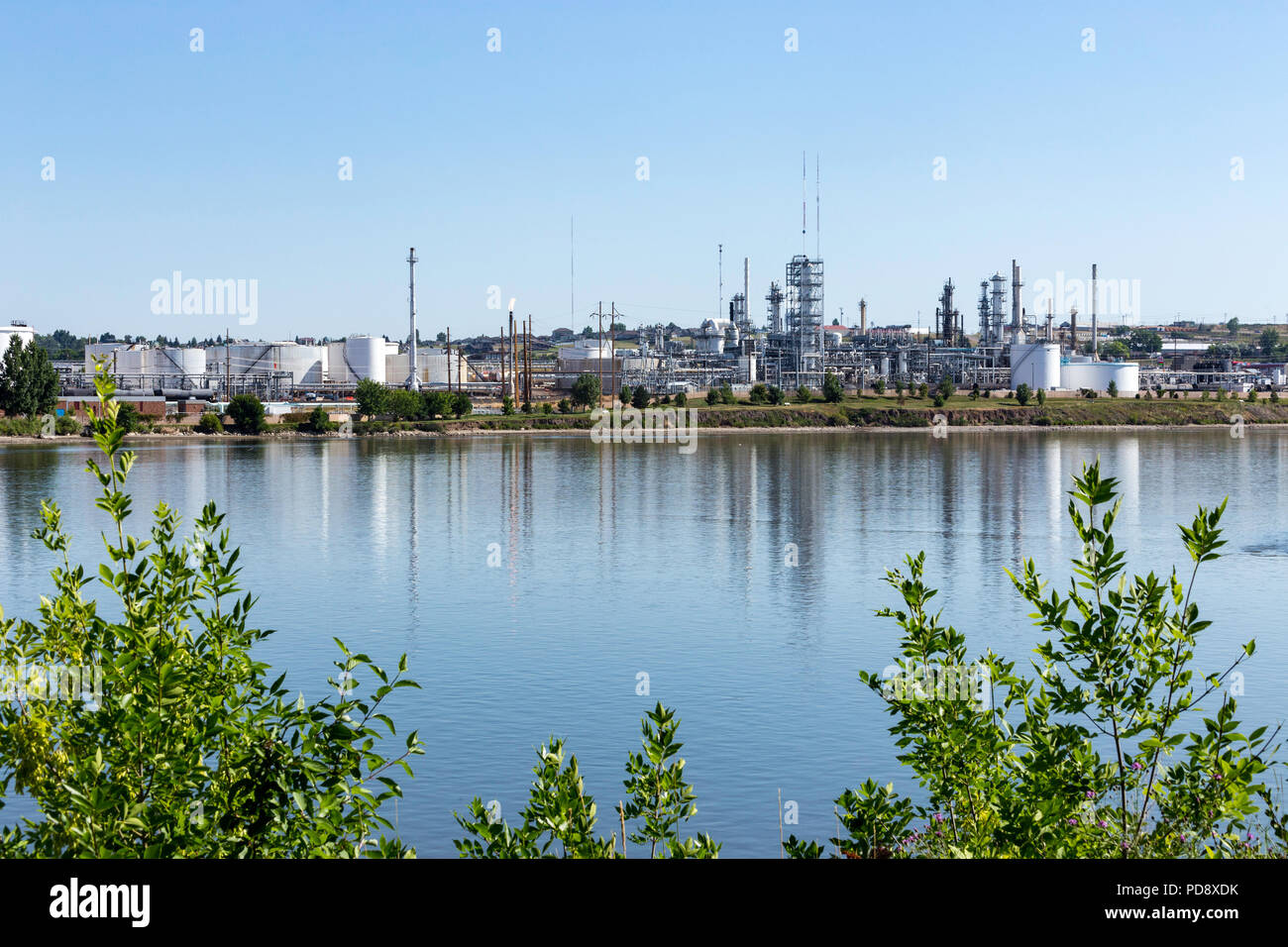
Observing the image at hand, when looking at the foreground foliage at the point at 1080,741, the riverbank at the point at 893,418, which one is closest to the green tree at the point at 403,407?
the riverbank at the point at 893,418

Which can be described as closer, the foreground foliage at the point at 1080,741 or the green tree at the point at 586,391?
the foreground foliage at the point at 1080,741

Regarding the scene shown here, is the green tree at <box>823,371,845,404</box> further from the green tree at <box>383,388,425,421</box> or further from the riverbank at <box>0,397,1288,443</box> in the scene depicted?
the green tree at <box>383,388,425,421</box>

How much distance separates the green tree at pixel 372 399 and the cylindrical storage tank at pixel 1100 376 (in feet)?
306

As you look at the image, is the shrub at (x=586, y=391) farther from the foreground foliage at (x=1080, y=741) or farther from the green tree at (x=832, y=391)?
the foreground foliage at (x=1080, y=741)

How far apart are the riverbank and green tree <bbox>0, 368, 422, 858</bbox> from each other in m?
124

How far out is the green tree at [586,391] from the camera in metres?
153

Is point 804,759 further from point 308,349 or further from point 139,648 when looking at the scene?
point 308,349

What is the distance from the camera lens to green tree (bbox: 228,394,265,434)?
5064 inches

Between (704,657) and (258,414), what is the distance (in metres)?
108
